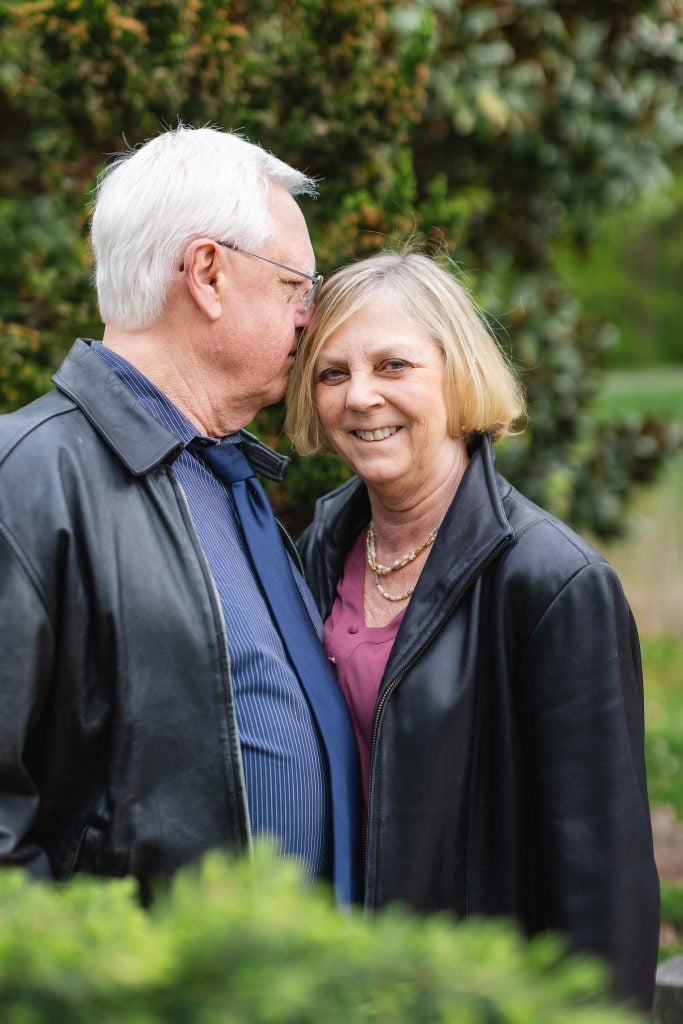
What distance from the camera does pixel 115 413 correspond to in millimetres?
2225

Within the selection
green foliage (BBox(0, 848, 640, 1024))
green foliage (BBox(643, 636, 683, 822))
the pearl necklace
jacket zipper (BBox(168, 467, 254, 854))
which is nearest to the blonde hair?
the pearl necklace

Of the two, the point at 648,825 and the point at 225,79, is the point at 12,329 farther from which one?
the point at 648,825

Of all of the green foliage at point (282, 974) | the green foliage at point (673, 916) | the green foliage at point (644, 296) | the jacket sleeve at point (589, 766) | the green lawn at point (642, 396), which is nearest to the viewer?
the green foliage at point (282, 974)

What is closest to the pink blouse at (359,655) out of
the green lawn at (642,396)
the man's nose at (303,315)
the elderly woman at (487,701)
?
the elderly woman at (487,701)

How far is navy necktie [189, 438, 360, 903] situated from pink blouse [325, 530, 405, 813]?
0.21ft

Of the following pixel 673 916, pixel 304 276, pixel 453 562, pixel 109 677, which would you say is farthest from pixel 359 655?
pixel 673 916

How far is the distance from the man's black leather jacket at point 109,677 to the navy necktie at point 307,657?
0.28m

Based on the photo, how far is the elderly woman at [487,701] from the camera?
2330 millimetres

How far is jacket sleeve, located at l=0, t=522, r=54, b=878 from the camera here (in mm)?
1971

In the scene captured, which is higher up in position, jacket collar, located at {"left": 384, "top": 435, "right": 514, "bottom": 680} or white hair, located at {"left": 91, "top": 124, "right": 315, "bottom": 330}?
white hair, located at {"left": 91, "top": 124, "right": 315, "bottom": 330}

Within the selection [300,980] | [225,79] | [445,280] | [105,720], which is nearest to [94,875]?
[105,720]

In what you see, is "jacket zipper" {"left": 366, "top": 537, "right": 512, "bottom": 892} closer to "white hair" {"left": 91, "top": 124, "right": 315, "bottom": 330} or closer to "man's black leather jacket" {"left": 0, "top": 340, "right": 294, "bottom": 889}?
"man's black leather jacket" {"left": 0, "top": 340, "right": 294, "bottom": 889}

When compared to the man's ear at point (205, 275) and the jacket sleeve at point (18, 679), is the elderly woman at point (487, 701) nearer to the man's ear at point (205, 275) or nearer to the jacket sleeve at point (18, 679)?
the man's ear at point (205, 275)

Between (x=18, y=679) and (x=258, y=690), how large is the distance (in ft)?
1.50
